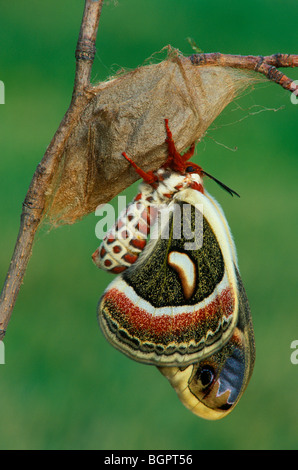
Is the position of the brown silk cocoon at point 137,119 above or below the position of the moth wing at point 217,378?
above

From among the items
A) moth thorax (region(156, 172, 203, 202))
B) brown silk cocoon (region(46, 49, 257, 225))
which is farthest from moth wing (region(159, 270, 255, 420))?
brown silk cocoon (region(46, 49, 257, 225))

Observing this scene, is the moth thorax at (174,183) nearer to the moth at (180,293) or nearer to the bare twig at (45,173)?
the moth at (180,293)

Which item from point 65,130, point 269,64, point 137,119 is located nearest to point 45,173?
point 65,130

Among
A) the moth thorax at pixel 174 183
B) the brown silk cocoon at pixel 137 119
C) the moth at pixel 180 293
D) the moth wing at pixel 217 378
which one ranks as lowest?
the moth wing at pixel 217 378

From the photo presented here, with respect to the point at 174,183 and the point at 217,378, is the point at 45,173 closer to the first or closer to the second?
the point at 174,183

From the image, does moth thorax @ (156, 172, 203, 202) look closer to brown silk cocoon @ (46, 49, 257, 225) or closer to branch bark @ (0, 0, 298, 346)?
brown silk cocoon @ (46, 49, 257, 225)

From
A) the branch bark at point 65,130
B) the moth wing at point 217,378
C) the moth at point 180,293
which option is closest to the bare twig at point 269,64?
the branch bark at point 65,130

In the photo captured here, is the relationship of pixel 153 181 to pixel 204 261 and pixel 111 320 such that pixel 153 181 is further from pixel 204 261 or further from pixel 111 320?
pixel 111 320

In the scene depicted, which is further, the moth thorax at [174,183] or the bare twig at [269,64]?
the moth thorax at [174,183]
